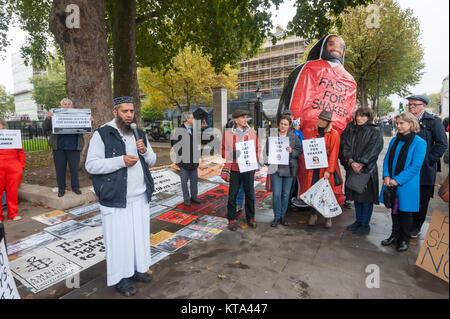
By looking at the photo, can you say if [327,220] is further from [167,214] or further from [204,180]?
[204,180]

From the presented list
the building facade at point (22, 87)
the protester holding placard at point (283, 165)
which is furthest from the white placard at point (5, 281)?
the building facade at point (22, 87)

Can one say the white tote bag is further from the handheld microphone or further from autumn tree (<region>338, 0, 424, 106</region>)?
autumn tree (<region>338, 0, 424, 106</region>)

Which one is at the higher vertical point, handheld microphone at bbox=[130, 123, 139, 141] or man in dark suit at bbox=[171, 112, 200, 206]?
handheld microphone at bbox=[130, 123, 139, 141]

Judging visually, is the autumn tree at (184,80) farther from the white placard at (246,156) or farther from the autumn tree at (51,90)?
the autumn tree at (51,90)

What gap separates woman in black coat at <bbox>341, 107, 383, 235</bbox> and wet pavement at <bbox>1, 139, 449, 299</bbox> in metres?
0.49

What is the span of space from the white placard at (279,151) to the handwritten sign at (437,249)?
2057 mm

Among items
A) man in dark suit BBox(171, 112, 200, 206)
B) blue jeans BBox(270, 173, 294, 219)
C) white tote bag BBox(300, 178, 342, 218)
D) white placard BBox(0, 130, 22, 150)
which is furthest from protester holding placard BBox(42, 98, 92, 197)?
white tote bag BBox(300, 178, 342, 218)

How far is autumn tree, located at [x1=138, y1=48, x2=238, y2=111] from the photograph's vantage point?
23.9m

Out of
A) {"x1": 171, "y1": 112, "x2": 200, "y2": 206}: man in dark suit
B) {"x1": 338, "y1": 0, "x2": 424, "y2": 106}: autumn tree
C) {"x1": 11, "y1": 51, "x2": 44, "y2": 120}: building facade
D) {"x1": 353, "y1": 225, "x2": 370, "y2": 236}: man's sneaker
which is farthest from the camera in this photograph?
{"x1": 11, "y1": 51, "x2": 44, "y2": 120}: building facade

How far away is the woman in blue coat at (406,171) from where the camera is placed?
3395 mm

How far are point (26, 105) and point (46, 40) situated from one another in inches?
3891

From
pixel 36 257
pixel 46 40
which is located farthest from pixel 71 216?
pixel 46 40

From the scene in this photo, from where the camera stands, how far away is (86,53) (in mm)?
6363
